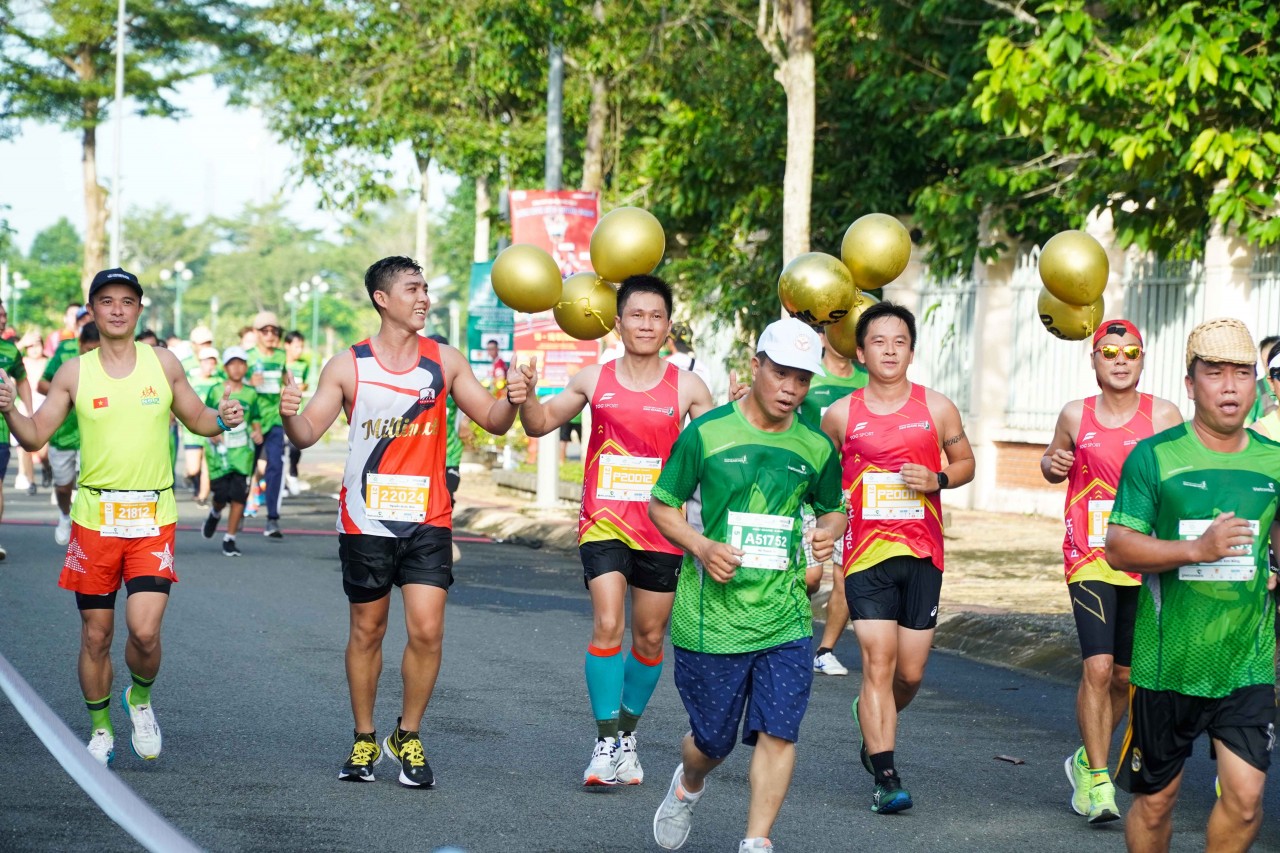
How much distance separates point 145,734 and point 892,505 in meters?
3.01

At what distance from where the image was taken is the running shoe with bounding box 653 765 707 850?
5.83m

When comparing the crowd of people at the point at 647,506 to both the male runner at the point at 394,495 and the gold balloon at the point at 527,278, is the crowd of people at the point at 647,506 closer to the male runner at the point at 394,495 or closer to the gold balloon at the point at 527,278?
the male runner at the point at 394,495

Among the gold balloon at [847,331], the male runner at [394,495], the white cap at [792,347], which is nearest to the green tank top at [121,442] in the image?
the male runner at [394,495]

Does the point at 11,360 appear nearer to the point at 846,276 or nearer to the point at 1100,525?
the point at 846,276

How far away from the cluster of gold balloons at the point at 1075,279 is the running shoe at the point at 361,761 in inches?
133

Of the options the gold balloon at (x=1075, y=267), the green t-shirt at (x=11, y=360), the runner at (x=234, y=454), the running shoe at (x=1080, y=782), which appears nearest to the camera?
the running shoe at (x=1080, y=782)

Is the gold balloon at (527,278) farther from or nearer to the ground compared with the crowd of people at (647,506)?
farther from the ground

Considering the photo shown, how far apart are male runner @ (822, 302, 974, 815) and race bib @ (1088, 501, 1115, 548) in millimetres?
489

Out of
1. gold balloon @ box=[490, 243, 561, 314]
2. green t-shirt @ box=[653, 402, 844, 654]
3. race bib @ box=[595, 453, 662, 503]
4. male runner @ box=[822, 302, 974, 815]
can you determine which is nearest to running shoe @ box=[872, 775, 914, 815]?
male runner @ box=[822, 302, 974, 815]

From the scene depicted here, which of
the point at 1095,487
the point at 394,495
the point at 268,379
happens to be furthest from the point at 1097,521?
the point at 268,379

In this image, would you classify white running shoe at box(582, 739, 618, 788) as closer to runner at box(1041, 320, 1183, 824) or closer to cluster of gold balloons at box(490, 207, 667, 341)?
runner at box(1041, 320, 1183, 824)

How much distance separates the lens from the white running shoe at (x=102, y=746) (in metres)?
7.00

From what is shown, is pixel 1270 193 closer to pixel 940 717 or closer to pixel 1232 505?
pixel 940 717

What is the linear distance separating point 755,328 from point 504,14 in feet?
15.8
